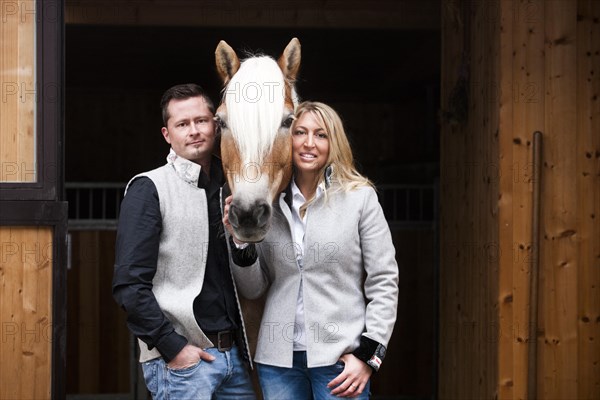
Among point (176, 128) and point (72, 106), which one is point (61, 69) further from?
point (72, 106)

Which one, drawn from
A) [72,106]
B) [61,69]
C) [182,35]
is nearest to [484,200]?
[61,69]

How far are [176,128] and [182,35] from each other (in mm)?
3496

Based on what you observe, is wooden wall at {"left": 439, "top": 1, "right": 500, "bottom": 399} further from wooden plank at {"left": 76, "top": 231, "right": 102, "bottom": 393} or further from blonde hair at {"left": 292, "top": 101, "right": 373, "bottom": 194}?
wooden plank at {"left": 76, "top": 231, "right": 102, "bottom": 393}

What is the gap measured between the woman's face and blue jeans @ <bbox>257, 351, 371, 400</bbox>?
56 cm

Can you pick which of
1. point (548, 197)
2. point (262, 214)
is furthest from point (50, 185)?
point (548, 197)

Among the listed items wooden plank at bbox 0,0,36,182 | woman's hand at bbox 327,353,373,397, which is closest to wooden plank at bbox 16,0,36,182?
wooden plank at bbox 0,0,36,182

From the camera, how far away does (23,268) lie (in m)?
2.96

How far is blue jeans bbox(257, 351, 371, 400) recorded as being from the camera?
222 centimetres

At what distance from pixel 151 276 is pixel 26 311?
1.07 m

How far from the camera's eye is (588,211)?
10.5 ft

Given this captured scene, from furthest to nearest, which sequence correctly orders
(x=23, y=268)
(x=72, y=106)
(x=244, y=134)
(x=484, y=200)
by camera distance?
(x=72, y=106) < (x=484, y=200) < (x=23, y=268) < (x=244, y=134)

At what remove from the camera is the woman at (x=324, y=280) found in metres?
2.21

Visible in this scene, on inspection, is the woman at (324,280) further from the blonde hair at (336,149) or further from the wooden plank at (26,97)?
the wooden plank at (26,97)

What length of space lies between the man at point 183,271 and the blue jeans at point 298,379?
10 centimetres
